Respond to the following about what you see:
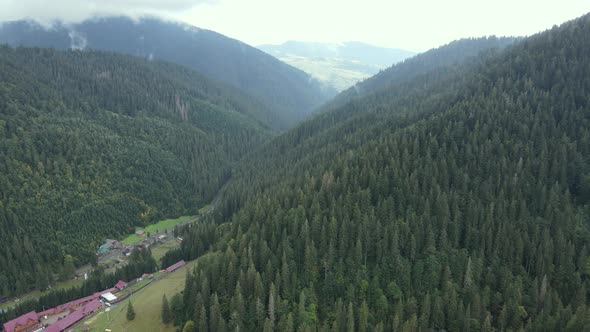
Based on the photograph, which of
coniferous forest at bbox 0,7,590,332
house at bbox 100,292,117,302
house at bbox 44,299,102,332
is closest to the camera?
coniferous forest at bbox 0,7,590,332

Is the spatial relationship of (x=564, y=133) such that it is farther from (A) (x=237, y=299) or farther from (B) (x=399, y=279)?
(A) (x=237, y=299)

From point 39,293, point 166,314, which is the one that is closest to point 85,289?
point 39,293

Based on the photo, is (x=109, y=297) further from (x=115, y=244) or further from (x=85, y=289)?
(x=115, y=244)

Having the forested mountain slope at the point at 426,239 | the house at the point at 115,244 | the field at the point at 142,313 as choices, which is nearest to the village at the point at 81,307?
the field at the point at 142,313

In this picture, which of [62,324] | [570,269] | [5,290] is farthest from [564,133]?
[5,290]

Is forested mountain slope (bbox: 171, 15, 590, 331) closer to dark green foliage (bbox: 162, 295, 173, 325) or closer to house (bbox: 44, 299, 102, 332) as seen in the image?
dark green foliage (bbox: 162, 295, 173, 325)

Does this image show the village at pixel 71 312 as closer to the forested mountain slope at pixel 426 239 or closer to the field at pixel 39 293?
the forested mountain slope at pixel 426 239

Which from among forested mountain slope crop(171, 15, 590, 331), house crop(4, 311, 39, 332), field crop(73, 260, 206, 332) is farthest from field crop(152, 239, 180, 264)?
house crop(4, 311, 39, 332)
